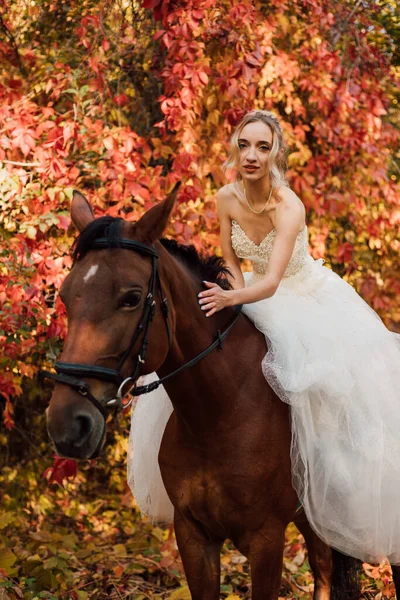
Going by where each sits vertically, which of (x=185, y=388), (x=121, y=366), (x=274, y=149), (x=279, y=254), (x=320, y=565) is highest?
(x=274, y=149)

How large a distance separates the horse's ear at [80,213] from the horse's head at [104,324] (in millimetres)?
133

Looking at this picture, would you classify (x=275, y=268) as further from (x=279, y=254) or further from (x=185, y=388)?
(x=185, y=388)

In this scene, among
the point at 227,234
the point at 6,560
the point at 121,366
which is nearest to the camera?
the point at 121,366

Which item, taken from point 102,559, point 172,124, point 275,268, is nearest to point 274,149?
point 275,268

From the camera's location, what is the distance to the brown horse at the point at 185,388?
7.81ft

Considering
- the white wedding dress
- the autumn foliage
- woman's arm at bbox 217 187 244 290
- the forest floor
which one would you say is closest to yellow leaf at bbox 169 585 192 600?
the forest floor

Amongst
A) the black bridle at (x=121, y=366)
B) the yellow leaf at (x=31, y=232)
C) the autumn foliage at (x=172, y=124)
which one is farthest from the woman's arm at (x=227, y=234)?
the yellow leaf at (x=31, y=232)

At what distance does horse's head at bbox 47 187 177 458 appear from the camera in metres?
2.33

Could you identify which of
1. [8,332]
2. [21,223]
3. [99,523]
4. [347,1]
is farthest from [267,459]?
[347,1]

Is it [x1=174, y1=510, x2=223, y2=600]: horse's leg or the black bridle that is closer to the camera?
the black bridle

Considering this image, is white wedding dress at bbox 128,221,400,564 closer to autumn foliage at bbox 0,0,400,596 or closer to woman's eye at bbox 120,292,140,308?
woman's eye at bbox 120,292,140,308

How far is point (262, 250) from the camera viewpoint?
11.4 feet

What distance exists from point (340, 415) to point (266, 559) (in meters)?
0.70

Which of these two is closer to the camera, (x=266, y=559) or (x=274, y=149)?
(x=266, y=559)
